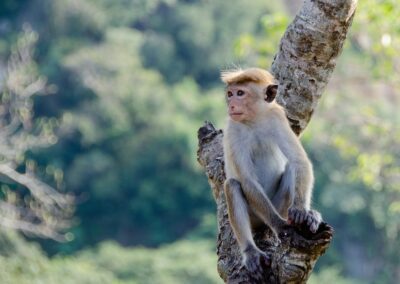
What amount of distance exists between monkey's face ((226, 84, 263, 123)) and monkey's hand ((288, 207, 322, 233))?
4.33 feet

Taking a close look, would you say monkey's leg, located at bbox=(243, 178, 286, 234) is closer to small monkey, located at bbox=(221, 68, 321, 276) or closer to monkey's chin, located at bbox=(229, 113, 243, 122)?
small monkey, located at bbox=(221, 68, 321, 276)

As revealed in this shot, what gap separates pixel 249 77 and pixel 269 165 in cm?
63

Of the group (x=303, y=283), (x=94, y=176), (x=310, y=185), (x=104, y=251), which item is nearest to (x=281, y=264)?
(x=303, y=283)

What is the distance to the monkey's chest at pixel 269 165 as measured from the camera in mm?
8266

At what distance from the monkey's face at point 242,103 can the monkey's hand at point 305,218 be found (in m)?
1.32

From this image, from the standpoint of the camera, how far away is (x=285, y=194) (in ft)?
26.7

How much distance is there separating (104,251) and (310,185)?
4107cm

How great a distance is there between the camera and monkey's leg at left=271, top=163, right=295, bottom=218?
805 centimetres

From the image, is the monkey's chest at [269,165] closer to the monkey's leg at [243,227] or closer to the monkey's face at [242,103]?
the monkey's face at [242,103]

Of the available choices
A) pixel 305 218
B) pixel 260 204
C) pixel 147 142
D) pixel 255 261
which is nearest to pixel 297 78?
pixel 260 204

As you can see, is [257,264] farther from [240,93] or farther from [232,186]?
[240,93]

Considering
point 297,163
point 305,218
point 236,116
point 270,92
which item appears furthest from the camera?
point 236,116

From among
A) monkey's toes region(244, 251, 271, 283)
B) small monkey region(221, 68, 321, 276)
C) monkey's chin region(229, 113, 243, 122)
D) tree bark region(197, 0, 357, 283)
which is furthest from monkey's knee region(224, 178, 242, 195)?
monkey's toes region(244, 251, 271, 283)

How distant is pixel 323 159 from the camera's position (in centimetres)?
5162
